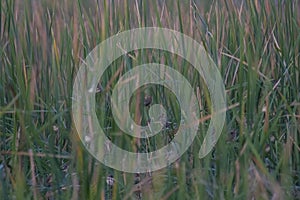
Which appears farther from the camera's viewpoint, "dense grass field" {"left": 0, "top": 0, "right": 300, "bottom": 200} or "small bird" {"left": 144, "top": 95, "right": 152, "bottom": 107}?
"small bird" {"left": 144, "top": 95, "right": 152, "bottom": 107}

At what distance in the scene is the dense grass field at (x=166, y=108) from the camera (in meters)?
1.39

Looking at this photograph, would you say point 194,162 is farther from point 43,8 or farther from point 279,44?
point 43,8

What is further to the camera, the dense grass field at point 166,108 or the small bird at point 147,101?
the small bird at point 147,101

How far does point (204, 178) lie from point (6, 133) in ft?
1.82

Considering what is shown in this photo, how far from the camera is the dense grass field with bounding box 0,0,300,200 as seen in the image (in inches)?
54.8

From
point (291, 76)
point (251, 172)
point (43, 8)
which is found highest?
point (43, 8)

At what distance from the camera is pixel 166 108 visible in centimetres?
176

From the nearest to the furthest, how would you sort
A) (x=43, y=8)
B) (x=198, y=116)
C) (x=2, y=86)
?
1. (x=198, y=116)
2. (x=2, y=86)
3. (x=43, y=8)

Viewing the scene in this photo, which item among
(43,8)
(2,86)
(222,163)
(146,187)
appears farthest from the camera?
(43,8)

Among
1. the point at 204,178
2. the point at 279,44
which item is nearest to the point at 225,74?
the point at 279,44

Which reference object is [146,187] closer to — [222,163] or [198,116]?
[222,163]

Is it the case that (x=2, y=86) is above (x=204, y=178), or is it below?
above

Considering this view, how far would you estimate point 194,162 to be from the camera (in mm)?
1491

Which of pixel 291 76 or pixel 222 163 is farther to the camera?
pixel 291 76
